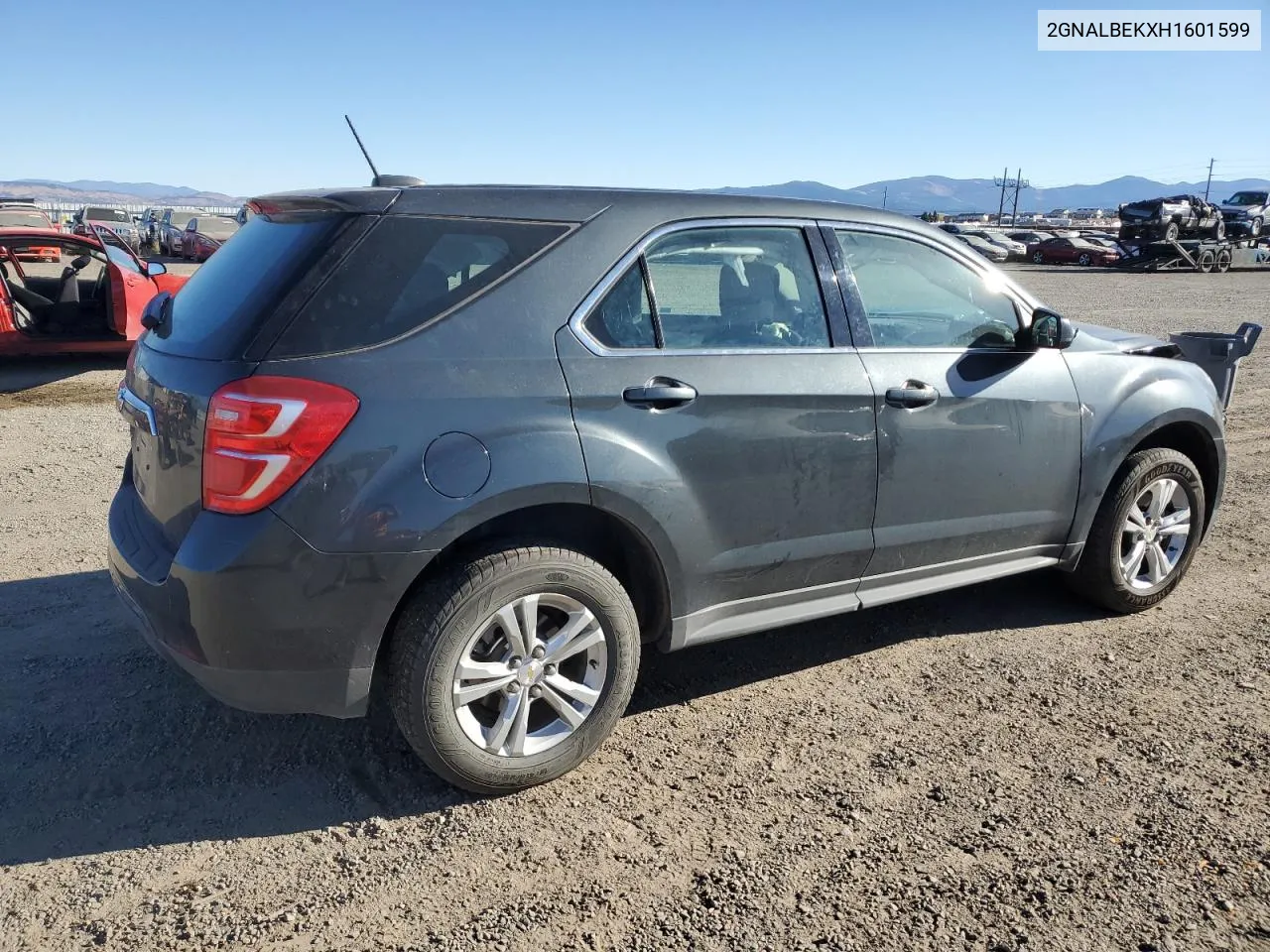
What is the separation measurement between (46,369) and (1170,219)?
35.4 meters

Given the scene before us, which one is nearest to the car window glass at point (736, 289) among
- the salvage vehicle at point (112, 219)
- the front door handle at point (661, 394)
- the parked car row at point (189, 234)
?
the front door handle at point (661, 394)

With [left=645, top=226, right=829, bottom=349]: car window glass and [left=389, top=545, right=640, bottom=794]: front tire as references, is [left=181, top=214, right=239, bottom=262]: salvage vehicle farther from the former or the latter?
[left=389, top=545, right=640, bottom=794]: front tire

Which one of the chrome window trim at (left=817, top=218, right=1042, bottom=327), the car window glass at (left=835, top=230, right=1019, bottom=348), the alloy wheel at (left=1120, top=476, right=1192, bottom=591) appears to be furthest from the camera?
the alloy wheel at (left=1120, top=476, right=1192, bottom=591)

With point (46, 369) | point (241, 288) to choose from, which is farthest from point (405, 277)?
point (46, 369)

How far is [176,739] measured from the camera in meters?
3.37

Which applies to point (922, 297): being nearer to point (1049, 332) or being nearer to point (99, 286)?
point (1049, 332)

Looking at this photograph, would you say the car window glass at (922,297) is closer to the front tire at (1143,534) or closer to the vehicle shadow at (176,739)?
the front tire at (1143,534)

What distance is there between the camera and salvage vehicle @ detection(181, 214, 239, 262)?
1135 inches

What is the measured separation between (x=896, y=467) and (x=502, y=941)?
212cm

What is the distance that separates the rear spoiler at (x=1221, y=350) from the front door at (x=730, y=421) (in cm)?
390

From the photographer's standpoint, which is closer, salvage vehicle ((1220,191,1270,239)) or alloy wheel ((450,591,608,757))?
alloy wheel ((450,591,608,757))

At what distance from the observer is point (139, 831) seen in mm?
2885

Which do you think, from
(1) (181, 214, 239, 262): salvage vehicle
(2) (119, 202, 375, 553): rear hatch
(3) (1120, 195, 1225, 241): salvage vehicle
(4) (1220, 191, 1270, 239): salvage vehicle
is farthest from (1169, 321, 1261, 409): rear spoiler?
(4) (1220, 191, 1270, 239): salvage vehicle

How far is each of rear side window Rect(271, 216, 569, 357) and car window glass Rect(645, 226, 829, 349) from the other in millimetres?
458
